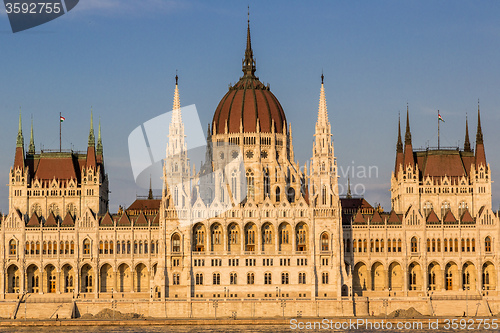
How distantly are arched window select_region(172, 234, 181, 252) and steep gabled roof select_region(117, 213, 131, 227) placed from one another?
864 cm

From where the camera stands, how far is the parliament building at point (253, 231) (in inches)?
7239

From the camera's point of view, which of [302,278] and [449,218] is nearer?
[302,278]

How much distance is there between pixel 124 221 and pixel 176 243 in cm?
1008

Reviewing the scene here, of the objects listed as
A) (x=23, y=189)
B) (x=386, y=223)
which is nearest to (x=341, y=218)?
(x=386, y=223)

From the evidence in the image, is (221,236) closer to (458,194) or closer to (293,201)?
(293,201)

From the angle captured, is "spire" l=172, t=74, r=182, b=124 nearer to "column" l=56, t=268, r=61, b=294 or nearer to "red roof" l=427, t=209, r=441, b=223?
"column" l=56, t=268, r=61, b=294

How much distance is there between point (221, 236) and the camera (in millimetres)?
186375

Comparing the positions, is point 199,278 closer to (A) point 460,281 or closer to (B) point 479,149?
(A) point 460,281

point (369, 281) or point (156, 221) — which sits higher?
point (156, 221)

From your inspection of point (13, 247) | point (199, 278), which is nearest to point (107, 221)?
point (13, 247)

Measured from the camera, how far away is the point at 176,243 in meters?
186

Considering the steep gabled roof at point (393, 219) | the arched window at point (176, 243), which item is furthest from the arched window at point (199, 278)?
the steep gabled roof at point (393, 219)

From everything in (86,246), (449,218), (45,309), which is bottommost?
(45,309)

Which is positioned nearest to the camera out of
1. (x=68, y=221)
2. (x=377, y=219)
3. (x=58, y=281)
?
(x=58, y=281)
